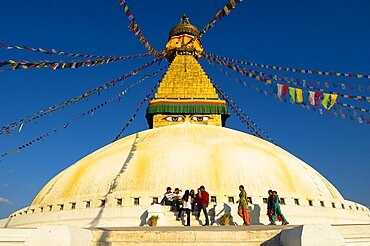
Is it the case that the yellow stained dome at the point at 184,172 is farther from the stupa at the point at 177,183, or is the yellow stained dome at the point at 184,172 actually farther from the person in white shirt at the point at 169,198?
the person in white shirt at the point at 169,198

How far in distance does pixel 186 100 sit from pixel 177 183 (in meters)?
10.0

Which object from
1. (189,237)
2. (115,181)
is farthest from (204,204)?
(115,181)

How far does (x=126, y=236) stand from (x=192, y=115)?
14544 mm

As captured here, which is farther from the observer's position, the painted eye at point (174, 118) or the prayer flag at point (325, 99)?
the painted eye at point (174, 118)

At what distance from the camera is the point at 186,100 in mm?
20172

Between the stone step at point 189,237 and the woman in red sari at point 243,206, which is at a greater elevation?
the woman in red sari at point 243,206

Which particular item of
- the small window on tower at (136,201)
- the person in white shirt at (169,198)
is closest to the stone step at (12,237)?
the person in white shirt at (169,198)

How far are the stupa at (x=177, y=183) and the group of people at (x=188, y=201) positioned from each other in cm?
31

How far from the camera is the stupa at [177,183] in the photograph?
10.1 metres

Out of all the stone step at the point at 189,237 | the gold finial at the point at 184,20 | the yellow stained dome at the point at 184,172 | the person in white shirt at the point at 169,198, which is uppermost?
the gold finial at the point at 184,20

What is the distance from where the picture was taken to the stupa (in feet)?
33.2

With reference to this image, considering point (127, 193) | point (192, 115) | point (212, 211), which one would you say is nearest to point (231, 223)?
point (212, 211)

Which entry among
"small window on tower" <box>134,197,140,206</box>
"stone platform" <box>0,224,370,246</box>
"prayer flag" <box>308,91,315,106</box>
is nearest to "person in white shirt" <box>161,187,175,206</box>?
"small window on tower" <box>134,197,140,206</box>

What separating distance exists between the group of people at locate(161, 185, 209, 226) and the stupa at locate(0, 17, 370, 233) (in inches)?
12.1
